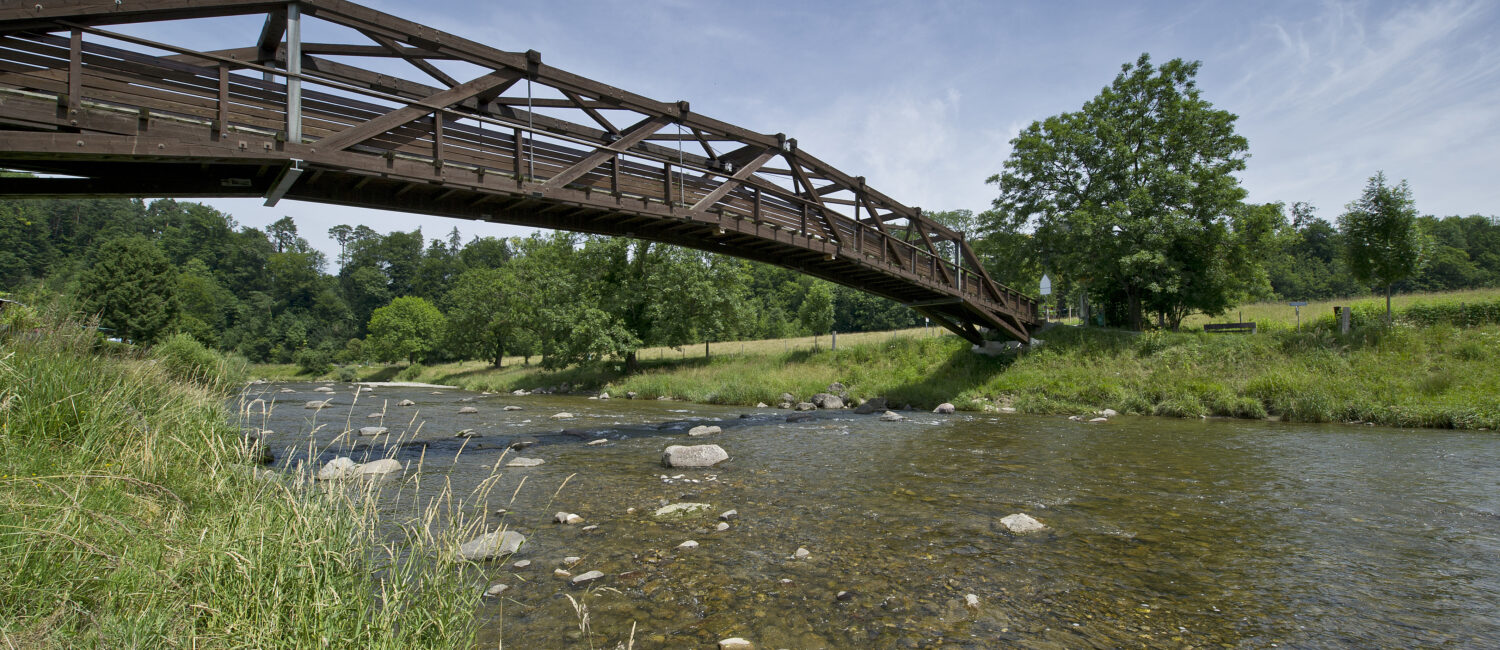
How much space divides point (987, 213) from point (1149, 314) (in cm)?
1003

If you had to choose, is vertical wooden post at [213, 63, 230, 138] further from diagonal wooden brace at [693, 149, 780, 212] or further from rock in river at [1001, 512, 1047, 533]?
rock in river at [1001, 512, 1047, 533]

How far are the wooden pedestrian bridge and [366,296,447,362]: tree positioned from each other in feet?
209

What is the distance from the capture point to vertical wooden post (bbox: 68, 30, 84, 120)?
8.26 m

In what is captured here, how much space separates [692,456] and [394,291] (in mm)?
131304

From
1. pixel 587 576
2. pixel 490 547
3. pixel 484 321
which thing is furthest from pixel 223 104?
pixel 484 321

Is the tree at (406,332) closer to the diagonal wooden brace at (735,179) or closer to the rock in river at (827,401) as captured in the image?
the rock in river at (827,401)

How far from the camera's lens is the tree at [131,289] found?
50.1m

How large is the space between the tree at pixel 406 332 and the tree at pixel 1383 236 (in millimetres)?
74138

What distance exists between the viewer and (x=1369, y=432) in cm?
1680

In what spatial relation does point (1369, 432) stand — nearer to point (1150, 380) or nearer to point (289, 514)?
point (1150, 380)

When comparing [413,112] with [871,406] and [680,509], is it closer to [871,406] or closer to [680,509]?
[680,509]

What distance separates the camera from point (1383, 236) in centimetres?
2367

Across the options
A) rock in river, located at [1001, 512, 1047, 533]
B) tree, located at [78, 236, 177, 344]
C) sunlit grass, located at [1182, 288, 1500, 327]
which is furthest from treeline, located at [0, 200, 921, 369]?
sunlit grass, located at [1182, 288, 1500, 327]

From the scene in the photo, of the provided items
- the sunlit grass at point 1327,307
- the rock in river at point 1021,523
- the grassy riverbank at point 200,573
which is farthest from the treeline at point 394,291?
the sunlit grass at point 1327,307
